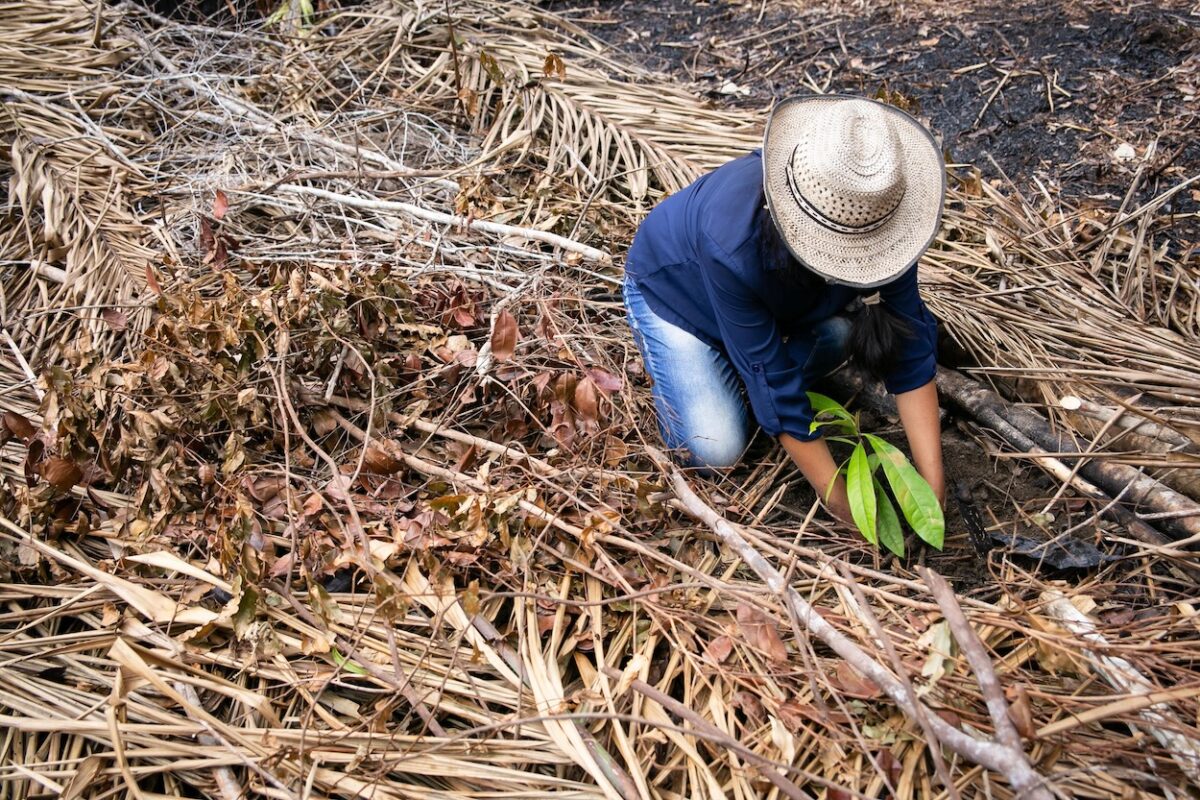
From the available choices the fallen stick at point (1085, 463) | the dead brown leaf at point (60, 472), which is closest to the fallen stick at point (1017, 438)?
the fallen stick at point (1085, 463)

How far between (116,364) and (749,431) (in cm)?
162

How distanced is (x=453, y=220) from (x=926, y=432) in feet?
5.05

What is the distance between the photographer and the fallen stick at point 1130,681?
1364mm

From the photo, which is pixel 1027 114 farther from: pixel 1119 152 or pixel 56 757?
pixel 56 757

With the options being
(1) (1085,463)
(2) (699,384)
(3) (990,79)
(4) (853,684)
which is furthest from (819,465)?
(3) (990,79)

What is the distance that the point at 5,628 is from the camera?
1.89 m

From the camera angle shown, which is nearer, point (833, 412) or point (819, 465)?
point (819, 465)

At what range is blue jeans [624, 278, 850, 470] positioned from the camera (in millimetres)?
2182

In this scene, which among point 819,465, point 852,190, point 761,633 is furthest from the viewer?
point 819,465

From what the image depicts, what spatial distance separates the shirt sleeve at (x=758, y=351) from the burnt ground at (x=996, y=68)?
4.50ft

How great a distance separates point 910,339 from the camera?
188cm

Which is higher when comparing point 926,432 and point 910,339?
point 910,339

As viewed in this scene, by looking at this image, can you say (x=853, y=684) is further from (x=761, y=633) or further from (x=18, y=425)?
(x=18, y=425)

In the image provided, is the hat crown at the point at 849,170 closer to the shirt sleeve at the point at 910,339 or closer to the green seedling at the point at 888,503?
the shirt sleeve at the point at 910,339
